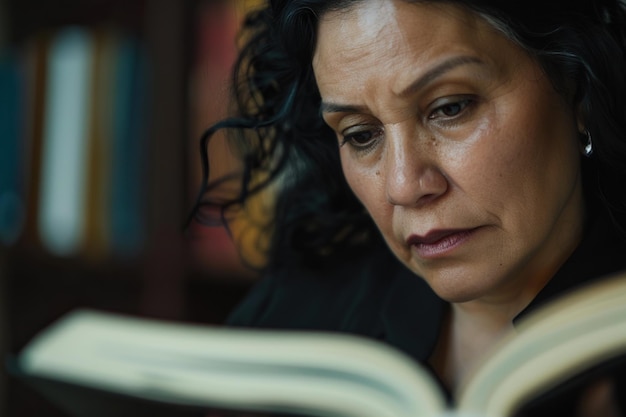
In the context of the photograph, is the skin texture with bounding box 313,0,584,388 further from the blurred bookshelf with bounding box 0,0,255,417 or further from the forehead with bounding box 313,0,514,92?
the blurred bookshelf with bounding box 0,0,255,417

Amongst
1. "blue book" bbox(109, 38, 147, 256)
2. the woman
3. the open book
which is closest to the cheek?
the woman

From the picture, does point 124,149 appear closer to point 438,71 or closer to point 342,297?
point 342,297

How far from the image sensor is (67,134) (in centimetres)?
170

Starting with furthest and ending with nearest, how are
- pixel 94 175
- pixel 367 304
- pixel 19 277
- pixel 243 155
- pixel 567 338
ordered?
pixel 19 277
pixel 94 175
pixel 243 155
pixel 367 304
pixel 567 338

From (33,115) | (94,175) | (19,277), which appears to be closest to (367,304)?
(94,175)

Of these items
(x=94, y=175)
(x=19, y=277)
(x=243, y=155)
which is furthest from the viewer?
(x=19, y=277)

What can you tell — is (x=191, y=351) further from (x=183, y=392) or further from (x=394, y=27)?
(x=394, y=27)

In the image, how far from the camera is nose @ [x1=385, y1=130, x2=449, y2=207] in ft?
2.52

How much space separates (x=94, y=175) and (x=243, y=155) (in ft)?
1.97

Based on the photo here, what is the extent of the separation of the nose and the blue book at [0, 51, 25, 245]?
1.18 metres

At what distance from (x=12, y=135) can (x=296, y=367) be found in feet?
4.30

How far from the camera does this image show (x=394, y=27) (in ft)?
2.52

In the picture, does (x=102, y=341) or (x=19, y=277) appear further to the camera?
(x=19, y=277)

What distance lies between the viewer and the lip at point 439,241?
2.59 feet
